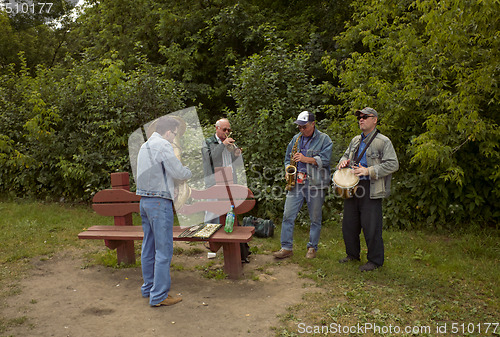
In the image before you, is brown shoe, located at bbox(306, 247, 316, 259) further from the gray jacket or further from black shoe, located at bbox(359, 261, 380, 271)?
the gray jacket

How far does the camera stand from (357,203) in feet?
17.5

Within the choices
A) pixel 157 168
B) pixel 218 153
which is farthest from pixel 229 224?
pixel 157 168

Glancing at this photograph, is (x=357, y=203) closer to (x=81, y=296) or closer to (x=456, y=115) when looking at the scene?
(x=456, y=115)

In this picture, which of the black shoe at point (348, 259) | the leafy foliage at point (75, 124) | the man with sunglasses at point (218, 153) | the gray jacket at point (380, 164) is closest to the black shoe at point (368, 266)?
the black shoe at point (348, 259)

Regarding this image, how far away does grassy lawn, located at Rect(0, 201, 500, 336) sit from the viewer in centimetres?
391

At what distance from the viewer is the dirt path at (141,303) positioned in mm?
3871

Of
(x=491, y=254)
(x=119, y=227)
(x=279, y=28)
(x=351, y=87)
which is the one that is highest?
(x=279, y=28)

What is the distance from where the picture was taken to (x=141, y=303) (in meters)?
4.44

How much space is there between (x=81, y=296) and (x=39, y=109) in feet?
21.4

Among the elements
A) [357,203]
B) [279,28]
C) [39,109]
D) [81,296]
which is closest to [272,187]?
[357,203]

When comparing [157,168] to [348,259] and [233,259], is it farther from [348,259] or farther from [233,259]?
[348,259]

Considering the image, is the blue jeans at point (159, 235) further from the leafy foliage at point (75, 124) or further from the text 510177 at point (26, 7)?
the text 510177 at point (26, 7)

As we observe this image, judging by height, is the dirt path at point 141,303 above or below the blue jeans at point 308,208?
below

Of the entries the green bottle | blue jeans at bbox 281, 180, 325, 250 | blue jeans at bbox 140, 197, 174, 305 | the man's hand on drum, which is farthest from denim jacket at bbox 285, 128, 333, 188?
blue jeans at bbox 140, 197, 174, 305
